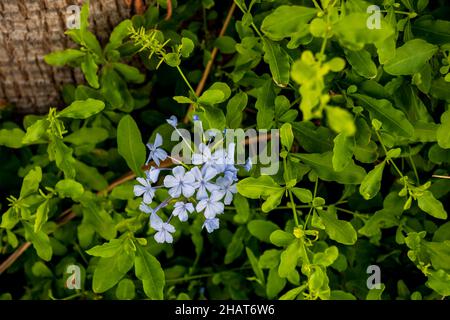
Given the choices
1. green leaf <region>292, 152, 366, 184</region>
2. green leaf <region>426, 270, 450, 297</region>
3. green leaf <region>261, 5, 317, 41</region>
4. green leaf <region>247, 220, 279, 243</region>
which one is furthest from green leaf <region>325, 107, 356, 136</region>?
green leaf <region>247, 220, 279, 243</region>

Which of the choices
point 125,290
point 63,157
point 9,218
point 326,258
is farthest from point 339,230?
point 9,218

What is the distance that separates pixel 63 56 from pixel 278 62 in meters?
0.66

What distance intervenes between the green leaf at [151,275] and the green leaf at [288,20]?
709mm

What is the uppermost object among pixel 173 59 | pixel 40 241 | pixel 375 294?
pixel 173 59

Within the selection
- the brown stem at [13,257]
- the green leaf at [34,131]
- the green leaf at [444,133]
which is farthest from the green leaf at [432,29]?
the brown stem at [13,257]

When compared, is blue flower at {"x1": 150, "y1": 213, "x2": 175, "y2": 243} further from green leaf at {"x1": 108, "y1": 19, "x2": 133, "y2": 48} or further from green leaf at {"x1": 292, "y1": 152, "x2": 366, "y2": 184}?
green leaf at {"x1": 108, "y1": 19, "x2": 133, "y2": 48}

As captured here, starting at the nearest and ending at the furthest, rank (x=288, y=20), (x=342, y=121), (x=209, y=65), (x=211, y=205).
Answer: (x=342, y=121) < (x=288, y=20) < (x=211, y=205) < (x=209, y=65)

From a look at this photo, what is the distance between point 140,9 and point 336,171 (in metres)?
0.84

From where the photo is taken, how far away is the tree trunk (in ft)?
6.00

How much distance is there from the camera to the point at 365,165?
6.70 feet

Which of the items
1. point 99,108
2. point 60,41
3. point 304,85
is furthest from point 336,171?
point 60,41

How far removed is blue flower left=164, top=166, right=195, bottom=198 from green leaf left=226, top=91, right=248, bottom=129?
31 cm

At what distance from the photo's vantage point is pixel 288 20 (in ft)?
4.59

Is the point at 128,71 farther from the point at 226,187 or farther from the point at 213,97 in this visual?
the point at 226,187
